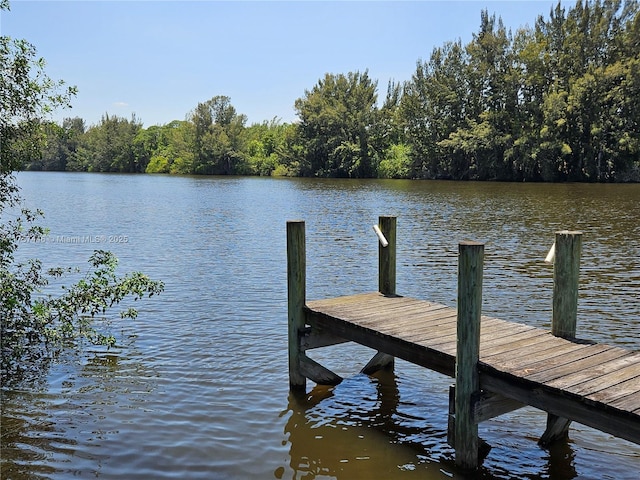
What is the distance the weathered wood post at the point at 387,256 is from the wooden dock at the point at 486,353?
0.83 m

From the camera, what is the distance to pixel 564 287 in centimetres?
600

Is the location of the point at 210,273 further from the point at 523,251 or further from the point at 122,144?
the point at 122,144

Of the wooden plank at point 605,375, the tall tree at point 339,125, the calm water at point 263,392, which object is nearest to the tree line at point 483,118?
the tall tree at point 339,125

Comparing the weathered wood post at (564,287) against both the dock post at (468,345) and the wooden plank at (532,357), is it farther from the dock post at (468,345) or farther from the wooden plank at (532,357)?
the dock post at (468,345)

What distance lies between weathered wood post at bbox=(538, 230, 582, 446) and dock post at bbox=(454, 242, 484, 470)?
1.09 m

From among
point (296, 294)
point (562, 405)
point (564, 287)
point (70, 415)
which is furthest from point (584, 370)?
point (70, 415)

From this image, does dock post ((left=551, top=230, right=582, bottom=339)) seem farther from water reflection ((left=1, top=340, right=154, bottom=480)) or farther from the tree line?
the tree line

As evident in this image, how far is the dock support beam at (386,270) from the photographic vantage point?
8352 mm

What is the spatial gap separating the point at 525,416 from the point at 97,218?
27.5 m

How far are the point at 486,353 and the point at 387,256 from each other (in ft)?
9.77

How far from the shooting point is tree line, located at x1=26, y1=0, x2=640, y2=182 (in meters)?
→ 58.3

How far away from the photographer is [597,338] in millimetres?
10039

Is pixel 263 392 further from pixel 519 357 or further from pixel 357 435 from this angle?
pixel 519 357

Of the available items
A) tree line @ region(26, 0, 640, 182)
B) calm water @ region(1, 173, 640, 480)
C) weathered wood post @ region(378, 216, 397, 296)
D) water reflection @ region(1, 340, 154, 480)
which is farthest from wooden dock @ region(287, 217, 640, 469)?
tree line @ region(26, 0, 640, 182)
